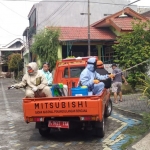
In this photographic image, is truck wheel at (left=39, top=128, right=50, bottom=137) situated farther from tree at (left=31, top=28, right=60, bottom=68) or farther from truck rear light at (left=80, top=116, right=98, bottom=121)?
tree at (left=31, top=28, right=60, bottom=68)

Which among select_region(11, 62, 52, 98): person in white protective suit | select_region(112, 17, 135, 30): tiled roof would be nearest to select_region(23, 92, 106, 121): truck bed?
select_region(11, 62, 52, 98): person in white protective suit

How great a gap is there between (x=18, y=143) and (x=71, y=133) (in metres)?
1.51

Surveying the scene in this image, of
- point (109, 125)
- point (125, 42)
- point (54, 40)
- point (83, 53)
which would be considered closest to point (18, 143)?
point (109, 125)

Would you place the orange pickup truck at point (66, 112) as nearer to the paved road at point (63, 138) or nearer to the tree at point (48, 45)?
the paved road at point (63, 138)

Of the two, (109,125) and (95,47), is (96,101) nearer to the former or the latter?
(109,125)

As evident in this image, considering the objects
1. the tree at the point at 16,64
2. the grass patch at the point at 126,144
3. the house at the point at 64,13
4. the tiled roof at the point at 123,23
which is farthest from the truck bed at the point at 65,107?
the tree at the point at 16,64

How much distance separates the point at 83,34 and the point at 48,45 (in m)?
3.01

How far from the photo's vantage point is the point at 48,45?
25.1 meters

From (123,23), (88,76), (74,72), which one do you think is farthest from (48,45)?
(88,76)

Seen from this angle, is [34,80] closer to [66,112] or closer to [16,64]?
[66,112]

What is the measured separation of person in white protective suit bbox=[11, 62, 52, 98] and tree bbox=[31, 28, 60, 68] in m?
16.9

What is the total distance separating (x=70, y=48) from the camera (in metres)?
25.9

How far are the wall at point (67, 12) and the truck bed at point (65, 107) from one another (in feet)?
106

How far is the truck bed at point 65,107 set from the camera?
6.92m
